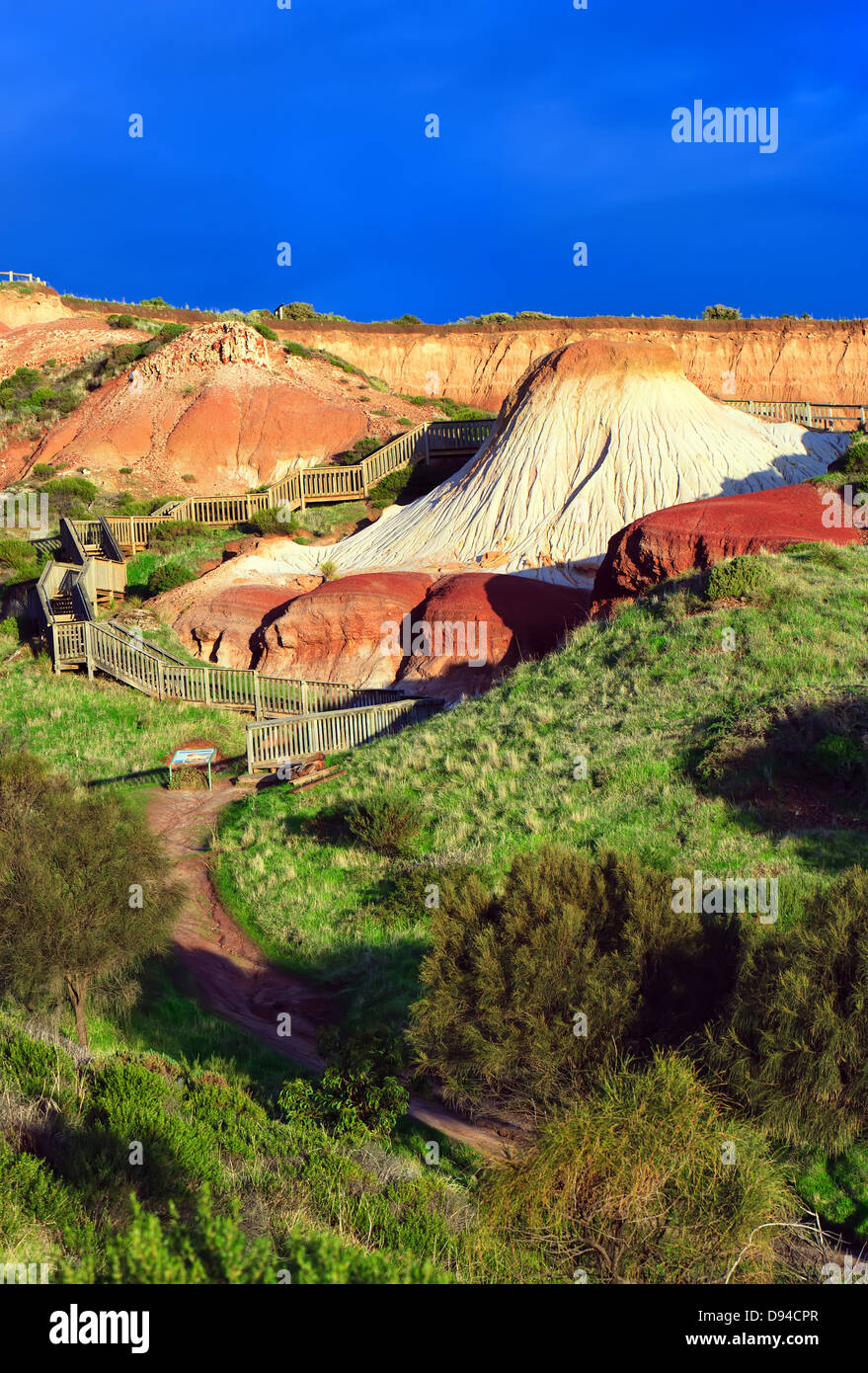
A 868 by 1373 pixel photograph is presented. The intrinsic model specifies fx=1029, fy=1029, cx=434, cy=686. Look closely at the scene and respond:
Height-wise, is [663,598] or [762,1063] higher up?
[663,598]

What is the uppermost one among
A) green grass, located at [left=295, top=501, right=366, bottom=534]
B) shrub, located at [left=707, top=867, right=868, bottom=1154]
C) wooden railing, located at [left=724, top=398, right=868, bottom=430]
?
wooden railing, located at [left=724, top=398, right=868, bottom=430]

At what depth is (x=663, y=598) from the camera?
22.2 meters

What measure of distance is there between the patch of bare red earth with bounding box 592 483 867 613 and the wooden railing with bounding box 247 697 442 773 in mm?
6408

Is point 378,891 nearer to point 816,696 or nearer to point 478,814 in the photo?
point 478,814

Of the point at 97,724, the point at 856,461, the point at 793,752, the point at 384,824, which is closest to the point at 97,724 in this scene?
the point at 97,724

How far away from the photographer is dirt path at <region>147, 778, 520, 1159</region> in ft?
32.6

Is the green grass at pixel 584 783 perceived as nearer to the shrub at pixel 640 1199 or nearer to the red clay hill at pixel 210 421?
the shrub at pixel 640 1199

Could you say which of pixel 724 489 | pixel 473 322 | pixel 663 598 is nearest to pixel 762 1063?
pixel 663 598

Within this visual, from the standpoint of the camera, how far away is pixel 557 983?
9.18 m

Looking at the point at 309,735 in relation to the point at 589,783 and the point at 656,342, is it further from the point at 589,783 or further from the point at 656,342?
the point at 656,342

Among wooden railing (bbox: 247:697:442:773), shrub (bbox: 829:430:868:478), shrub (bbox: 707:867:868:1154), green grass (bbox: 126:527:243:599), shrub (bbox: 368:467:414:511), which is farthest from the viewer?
shrub (bbox: 368:467:414:511)

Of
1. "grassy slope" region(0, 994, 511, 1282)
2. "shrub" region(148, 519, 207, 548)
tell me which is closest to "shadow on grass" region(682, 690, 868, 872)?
"grassy slope" region(0, 994, 511, 1282)

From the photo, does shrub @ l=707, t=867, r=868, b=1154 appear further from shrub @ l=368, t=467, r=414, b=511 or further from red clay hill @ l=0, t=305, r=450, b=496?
red clay hill @ l=0, t=305, r=450, b=496
